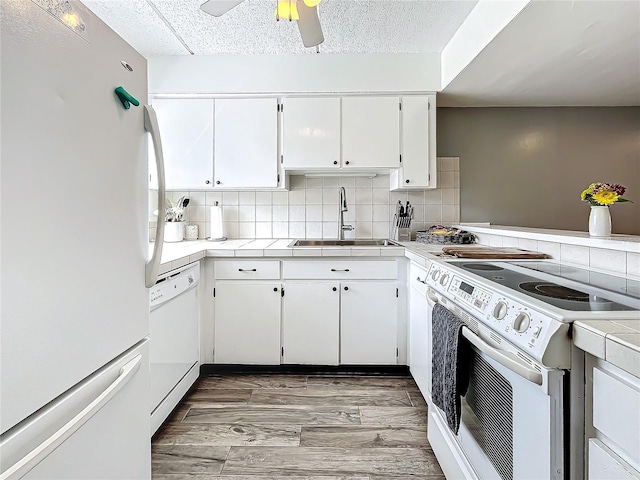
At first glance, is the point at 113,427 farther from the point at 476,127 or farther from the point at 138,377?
the point at 476,127

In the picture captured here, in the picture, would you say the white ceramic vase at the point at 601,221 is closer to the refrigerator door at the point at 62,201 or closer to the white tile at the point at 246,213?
the refrigerator door at the point at 62,201

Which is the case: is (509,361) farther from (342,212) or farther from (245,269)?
(342,212)

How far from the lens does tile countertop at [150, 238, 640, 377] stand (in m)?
0.65

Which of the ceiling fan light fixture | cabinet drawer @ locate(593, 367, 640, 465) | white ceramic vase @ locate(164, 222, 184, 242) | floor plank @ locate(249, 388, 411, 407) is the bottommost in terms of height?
floor plank @ locate(249, 388, 411, 407)

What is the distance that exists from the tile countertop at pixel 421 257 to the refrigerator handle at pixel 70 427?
2.53 ft

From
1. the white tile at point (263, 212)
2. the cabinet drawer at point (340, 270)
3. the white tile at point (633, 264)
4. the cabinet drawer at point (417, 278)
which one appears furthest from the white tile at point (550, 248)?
the white tile at point (263, 212)

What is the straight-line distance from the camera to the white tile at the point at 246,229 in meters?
3.08

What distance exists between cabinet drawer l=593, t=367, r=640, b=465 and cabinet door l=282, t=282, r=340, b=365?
178 cm

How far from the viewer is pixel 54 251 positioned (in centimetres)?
73

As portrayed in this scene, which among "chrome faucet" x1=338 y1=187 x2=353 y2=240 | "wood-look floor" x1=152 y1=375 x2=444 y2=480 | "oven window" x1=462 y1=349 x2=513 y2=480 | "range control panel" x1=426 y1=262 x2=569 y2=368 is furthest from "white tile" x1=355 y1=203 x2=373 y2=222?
"oven window" x1=462 y1=349 x2=513 y2=480

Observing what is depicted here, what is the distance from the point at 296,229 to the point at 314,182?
428mm

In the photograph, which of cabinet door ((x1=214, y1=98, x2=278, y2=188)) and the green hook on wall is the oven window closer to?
the green hook on wall

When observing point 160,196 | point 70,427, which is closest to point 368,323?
point 160,196

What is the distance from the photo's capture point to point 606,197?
1598 millimetres
